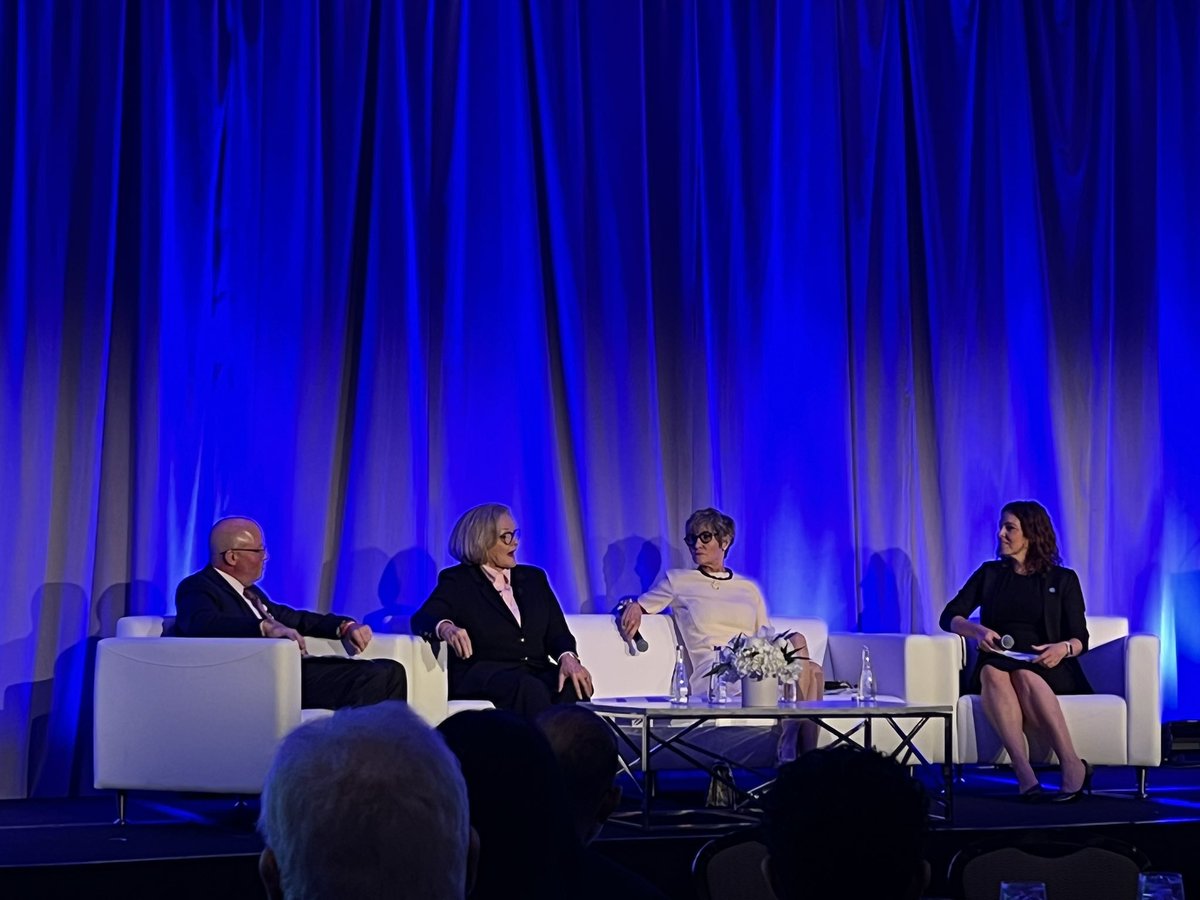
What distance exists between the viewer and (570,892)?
5.44 ft

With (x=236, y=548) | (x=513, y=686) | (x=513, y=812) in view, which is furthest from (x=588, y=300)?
(x=513, y=812)

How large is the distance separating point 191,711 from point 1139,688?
3210 millimetres

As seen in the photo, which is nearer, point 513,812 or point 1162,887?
point 513,812

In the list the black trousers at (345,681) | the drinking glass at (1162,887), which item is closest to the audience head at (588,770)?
the drinking glass at (1162,887)

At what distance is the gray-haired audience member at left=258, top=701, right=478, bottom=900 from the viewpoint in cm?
121

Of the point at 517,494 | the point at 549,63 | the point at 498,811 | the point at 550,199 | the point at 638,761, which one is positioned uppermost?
the point at 549,63

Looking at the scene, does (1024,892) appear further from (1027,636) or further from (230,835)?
(1027,636)

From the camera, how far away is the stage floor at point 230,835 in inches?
159

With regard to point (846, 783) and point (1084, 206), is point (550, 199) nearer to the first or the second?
point (1084, 206)

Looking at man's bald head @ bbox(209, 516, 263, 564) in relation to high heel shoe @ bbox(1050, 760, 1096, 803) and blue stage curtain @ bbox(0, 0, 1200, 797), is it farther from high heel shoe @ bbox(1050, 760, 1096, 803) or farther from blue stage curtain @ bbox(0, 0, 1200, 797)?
high heel shoe @ bbox(1050, 760, 1096, 803)

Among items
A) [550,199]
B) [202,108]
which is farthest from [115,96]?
[550,199]

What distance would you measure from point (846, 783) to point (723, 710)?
3175mm

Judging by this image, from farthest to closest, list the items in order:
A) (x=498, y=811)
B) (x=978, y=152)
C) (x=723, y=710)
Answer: (x=978, y=152) → (x=723, y=710) → (x=498, y=811)

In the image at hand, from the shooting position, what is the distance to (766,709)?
4.73 meters
